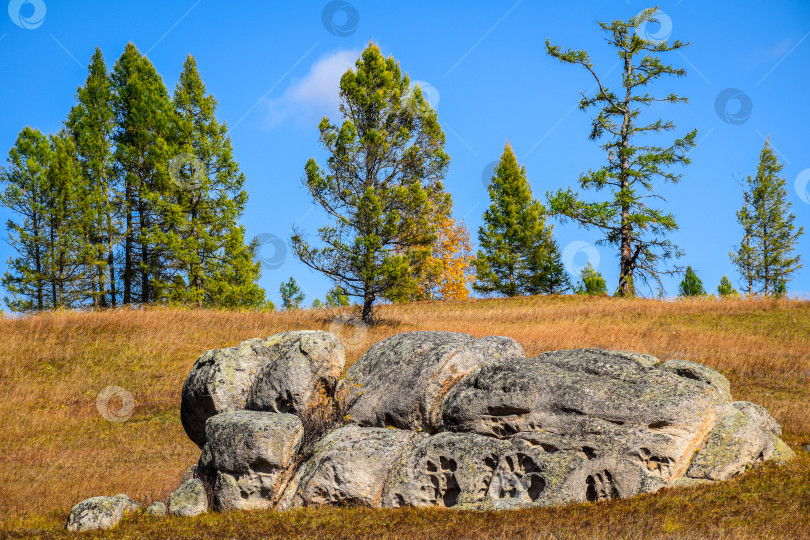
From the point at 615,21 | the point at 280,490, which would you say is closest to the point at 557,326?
the point at 280,490

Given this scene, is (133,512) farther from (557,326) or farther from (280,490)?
(557,326)

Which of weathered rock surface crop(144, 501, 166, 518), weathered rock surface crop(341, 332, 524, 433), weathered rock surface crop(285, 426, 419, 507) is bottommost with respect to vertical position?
weathered rock surface crop(144, 501, 166, 518)

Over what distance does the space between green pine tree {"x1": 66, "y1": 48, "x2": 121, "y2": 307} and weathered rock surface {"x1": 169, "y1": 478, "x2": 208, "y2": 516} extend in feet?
92.2

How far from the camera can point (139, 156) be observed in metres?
37.2

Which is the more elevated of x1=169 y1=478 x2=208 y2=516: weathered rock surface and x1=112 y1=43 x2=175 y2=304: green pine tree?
x1=112 y1=43 x2=175 y2=304: green pine tree

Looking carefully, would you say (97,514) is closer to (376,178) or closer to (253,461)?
(253,461)

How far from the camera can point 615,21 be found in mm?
39562

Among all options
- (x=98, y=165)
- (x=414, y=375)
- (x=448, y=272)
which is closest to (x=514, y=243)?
(x=448, y=272)

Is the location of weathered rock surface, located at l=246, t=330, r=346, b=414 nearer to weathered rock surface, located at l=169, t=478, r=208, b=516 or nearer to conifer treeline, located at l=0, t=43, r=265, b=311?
weathered rock surface, located at l=169, t=478, r=208, b=516

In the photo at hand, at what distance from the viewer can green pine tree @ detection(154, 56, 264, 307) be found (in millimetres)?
34438

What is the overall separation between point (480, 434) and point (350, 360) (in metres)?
10.3

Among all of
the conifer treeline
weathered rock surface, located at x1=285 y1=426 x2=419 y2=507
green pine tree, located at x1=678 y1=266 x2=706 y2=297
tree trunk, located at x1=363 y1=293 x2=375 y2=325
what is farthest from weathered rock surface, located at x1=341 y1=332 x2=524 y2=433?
green pine tree, located at x1=678 y1=266 x2=706 y2=297

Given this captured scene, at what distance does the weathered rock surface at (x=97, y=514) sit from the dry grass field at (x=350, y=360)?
29cm

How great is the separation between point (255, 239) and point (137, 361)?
16450mm
